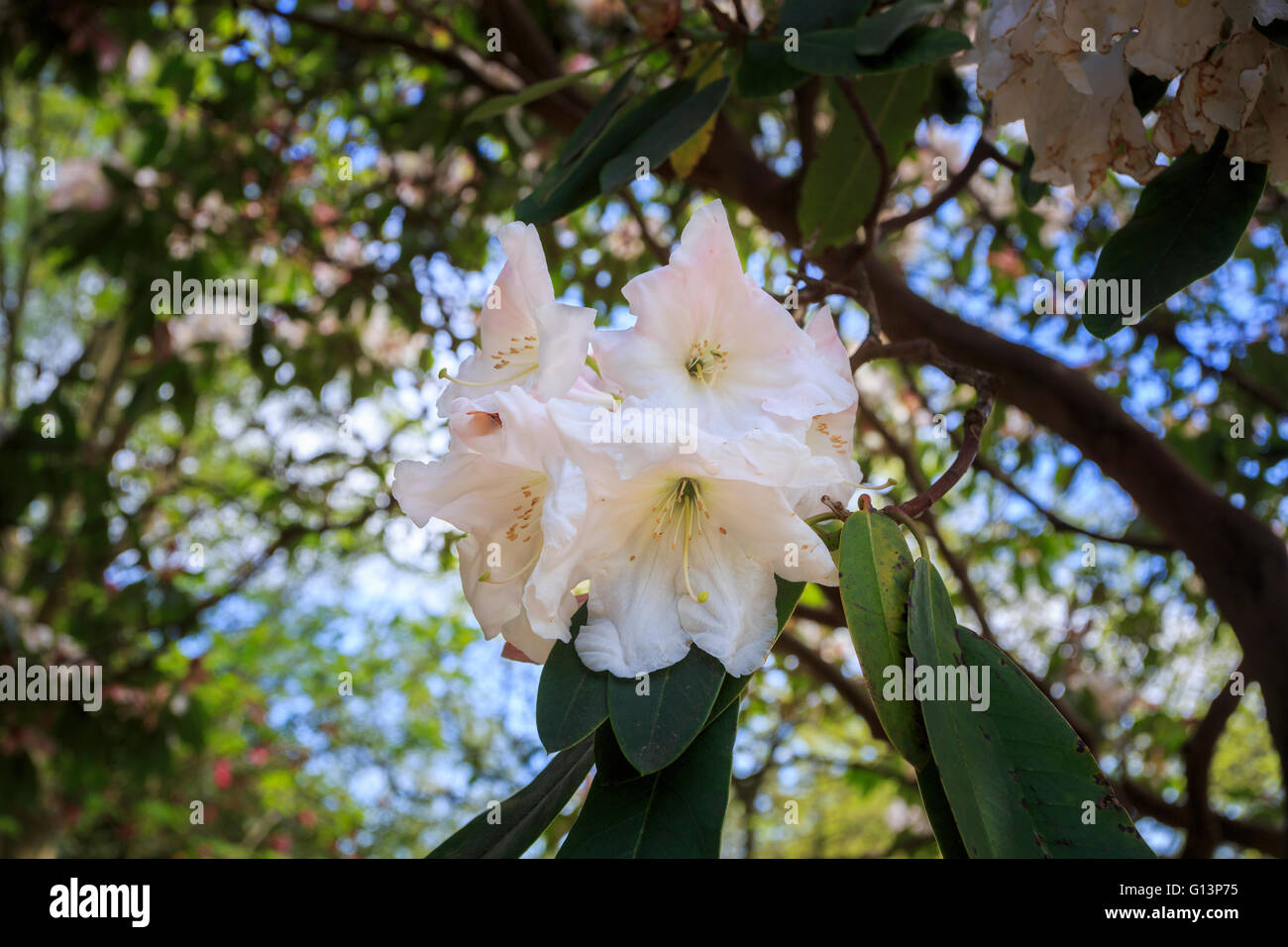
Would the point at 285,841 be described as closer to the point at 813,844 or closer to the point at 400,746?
the point at 400,746

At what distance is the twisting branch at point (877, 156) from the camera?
105 cm

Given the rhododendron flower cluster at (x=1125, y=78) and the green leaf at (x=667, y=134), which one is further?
the green leaf at (x=667, y=134)

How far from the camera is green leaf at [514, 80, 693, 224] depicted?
0.92m

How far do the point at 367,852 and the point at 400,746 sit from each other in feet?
2.22

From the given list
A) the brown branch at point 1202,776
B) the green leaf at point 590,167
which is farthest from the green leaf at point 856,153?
the brown branch at point 1202,776

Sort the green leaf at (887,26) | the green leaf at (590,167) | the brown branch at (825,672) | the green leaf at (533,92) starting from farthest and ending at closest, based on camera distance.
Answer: the brown branch at (825,672) → the green leaf at (533,92) → the green leaf at (590,167) → the green leaf at (887,26)

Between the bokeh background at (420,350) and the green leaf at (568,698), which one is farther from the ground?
the bokeh background at (420,350)

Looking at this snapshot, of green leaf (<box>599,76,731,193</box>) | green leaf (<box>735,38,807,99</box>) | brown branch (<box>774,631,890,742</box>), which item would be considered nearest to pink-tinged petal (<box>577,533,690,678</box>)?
green leaf (<box>599,76,731,193</box>)

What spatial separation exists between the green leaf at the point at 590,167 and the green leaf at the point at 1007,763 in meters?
0.48

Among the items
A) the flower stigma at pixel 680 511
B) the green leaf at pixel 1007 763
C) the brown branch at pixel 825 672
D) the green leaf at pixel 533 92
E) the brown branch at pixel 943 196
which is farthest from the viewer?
the brown branch at pixel 825 672

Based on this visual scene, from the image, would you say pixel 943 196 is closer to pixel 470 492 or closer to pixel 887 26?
pixel 887 26

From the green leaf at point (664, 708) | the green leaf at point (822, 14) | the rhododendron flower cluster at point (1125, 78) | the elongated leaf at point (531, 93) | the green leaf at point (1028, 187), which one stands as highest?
the elongated leaf at point (531, 93)

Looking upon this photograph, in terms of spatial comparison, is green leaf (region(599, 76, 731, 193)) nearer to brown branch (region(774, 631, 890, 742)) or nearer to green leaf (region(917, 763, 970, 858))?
green leaf (region(917, 763, 970, 858))

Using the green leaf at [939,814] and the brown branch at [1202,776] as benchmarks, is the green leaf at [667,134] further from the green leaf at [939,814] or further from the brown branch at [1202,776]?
the brown branch at [1202,776]
